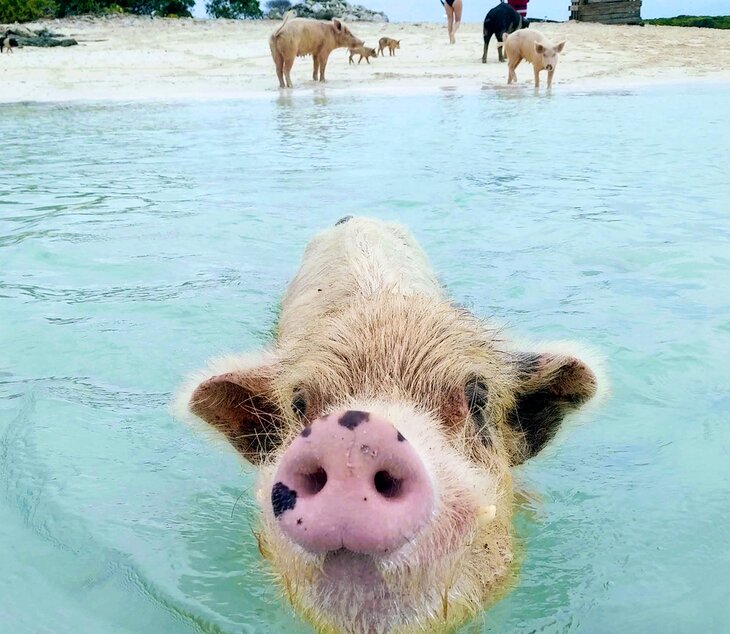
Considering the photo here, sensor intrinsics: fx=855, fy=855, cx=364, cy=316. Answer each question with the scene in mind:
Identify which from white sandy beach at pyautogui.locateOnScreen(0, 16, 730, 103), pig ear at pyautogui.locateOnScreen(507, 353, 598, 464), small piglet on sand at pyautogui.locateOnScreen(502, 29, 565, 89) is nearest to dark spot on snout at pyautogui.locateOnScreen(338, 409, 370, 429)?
pig ear at pyautogui.locateOnScreen(507, 353, 598, 464)

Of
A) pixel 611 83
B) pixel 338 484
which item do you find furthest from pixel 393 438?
pixel 611 83

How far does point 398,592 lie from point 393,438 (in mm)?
399

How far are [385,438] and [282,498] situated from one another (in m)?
0.29

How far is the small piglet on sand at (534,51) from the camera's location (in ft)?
65.1

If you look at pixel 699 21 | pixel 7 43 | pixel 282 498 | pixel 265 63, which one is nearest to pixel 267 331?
pixel 282 498

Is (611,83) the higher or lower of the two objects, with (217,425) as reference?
lower

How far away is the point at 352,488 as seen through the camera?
6.07 ft

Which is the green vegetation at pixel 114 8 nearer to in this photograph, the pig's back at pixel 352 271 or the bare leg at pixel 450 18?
the bare leg at pixel 450 18

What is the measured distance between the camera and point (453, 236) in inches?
274

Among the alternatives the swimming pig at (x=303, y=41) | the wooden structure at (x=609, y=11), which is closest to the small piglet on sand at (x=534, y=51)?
the swimming pig at (x=303, y=41)

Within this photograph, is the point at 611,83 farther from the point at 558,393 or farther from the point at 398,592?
the point at 398,592

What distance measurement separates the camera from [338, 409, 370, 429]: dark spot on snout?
1.89m

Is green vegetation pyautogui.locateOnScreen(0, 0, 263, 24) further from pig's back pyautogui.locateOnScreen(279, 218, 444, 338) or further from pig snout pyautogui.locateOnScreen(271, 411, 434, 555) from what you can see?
pig snout pyautogui.locateOnScreen(271, 411, 434, 555)

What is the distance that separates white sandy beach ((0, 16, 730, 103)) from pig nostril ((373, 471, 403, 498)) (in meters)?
17.9
